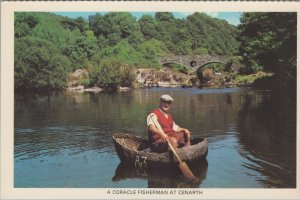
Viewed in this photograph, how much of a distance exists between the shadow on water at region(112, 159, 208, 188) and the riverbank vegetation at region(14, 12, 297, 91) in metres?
2.36

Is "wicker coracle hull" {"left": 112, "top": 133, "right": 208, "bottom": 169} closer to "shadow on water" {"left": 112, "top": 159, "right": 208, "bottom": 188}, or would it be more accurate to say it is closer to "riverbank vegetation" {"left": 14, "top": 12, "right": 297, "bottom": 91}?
"shadow on water" {"left": 112, "top": 159, "right": 208, "bottom": 188}

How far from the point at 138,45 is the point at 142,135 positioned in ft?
9.08

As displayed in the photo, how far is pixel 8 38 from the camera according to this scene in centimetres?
739

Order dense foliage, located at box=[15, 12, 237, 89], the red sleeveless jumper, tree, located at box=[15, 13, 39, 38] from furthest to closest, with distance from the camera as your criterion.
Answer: dense foliage, located at box=[15, 12, 237, 89] → tree, located at box=[15, 13, 39, 38] → the red sleeveless jumper

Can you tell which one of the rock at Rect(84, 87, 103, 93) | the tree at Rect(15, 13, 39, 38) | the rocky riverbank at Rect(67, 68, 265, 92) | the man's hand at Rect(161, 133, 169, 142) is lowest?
the man's hand at Rect(161, 133, 169, 142)

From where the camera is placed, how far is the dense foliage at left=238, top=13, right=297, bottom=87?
909 cm

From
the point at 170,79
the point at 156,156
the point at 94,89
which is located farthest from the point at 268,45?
the point at 156,156

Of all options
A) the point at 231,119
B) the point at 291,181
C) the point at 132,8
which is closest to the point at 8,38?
the point at 132,8

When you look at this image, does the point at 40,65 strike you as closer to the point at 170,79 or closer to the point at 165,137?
the point at 170,79

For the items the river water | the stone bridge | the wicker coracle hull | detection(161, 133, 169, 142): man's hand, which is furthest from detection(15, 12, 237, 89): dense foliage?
the wicker coracle hull

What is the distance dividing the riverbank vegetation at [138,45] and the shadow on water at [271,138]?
714mm

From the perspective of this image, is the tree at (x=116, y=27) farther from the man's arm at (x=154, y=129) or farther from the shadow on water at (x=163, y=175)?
the shadow on water at (x=163, y=175)

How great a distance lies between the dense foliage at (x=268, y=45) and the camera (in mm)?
9094

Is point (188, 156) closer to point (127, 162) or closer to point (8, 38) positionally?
point (127, 162)
